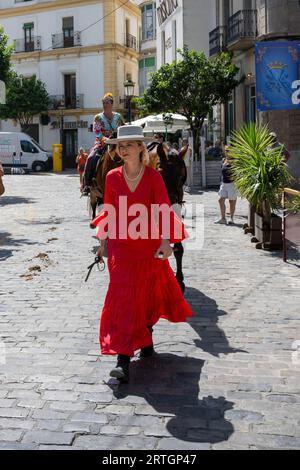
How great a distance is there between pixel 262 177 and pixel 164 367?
5.80 meters

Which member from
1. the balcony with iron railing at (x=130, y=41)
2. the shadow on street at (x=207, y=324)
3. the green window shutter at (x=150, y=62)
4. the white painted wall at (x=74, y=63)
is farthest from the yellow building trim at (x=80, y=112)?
the shadow on street at (x=207, y=324)

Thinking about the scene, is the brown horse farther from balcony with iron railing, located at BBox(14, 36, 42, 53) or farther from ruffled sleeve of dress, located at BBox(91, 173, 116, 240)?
balcony with iron railing, located at BBox(14, 36, 42, 53)

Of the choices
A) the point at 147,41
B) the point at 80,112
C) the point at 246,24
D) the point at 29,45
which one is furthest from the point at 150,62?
the point at 246,24

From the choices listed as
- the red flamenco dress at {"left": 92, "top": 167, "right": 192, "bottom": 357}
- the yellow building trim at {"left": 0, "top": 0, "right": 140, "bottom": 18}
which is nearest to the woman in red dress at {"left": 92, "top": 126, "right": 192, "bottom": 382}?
the red flamenco dress at {"left": 92, "top": 167, "right": 192, "bottom": 357}

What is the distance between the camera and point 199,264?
29.9 feet

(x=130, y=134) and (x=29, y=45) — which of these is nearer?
(x=130, y=134)

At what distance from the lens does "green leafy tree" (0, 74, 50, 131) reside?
4353 cm

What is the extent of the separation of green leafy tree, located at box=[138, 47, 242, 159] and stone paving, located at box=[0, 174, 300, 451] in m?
15.8

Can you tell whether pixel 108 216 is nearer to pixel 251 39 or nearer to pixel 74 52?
pixel 251 39

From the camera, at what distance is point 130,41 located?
47438 mm

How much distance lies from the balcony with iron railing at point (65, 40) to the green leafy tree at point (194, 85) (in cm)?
2268

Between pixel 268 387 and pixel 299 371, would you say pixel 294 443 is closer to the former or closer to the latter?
pixel 268 387

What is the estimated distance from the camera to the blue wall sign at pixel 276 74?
10719 millimetres
